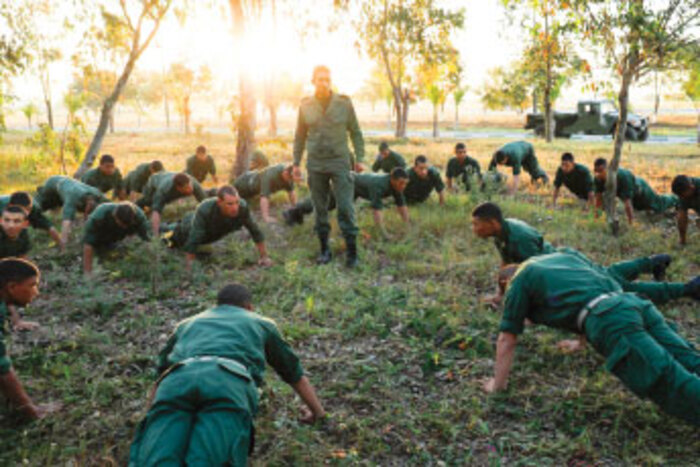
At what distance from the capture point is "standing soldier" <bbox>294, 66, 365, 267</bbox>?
6.59m

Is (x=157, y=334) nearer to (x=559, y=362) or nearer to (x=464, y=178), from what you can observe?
(x=559, y=362)

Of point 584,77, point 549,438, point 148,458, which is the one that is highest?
point 584,77

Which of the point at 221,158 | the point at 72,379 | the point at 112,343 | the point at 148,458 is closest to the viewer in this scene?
the point at 148,458

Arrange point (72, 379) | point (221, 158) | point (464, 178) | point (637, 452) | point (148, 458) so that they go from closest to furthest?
1. point (148, 458)
2. point (637, 452)
3. point (72, 379)
4. point (464, 178)
5. point (221, 158)

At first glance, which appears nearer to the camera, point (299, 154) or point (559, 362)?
point (559, 362)

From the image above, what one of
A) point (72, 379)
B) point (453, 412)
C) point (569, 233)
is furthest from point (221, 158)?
point (453, 412)

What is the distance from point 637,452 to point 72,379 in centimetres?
423

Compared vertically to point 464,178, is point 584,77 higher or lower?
higher

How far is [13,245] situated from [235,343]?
4.26 meters

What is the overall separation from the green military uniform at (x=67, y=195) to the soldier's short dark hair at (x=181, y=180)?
1.37 metres

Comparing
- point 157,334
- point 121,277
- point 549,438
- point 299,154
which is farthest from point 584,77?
point 121,277

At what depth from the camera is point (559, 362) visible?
4.43m

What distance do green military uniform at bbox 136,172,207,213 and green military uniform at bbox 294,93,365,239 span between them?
8.31ft

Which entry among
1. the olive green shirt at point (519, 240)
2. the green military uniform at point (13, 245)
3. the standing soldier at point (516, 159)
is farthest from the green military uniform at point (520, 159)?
the green military uniform at point (13, 245)
